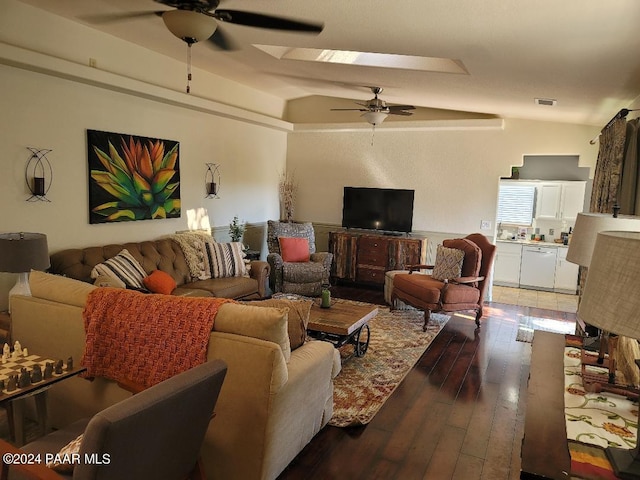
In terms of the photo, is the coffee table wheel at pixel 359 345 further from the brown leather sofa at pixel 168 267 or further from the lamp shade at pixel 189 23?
the lamp shade at pixel 189 23

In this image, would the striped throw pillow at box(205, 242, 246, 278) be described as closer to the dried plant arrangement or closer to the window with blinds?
the dried plant arrangement

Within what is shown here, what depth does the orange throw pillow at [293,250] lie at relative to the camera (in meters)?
6.55

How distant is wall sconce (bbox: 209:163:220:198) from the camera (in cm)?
613

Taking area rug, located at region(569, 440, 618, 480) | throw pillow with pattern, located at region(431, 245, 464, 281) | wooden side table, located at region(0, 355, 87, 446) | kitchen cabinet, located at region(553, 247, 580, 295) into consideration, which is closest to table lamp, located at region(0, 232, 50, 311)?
wooden side table, located at region(0, 355, 87, 446)

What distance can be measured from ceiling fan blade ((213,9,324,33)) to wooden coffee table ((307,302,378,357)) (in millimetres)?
2341

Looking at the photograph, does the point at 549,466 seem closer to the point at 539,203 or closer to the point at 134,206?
the point at 134,206

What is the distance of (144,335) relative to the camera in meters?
2.26

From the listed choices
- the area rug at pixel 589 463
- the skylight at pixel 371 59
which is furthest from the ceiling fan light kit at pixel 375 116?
the area rug at pixel 589 463

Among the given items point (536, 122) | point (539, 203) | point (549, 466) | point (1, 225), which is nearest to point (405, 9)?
point (549, 466)

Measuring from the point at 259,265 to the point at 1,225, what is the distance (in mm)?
2781

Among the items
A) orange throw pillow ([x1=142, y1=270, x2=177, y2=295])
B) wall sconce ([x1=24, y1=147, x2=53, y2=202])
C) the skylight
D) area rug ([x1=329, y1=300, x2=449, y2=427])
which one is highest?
the skylight

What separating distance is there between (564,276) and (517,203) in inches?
61.2

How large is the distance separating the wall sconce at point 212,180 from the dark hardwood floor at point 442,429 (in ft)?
11.8

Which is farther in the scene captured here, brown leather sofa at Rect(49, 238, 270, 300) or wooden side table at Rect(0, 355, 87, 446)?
brown leather sofa at Rect(49, 238, 270, 300)
